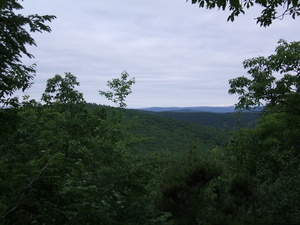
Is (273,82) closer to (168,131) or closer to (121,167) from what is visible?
(121,167)

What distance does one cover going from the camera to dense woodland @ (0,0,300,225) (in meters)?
2.89

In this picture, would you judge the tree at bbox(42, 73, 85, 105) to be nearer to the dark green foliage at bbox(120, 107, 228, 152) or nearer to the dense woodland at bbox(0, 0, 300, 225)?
the dense woodland at bbox(0, 0, 300, 225)

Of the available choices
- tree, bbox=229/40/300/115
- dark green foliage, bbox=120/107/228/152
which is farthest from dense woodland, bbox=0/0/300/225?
dark green foliage, bbox=120/107/228/152

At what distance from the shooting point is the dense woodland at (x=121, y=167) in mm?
2885

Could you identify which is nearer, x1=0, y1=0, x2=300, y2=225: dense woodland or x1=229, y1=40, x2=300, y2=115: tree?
x1=0, y1=0, x2=300, y2=225: dense woodland

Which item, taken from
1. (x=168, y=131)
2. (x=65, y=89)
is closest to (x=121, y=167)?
(x=65, y=89)

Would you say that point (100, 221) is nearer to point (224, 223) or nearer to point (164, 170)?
point (224, 223)

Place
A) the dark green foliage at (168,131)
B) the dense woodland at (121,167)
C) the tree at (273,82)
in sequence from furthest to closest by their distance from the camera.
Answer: the dark green foliage at (168,131) → the tree at (273,82) → the dense woodland at (121,167)

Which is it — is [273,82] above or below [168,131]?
above

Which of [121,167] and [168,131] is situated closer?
[121,167]

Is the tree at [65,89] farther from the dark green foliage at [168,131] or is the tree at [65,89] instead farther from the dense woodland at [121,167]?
the dark green foliage at [168,131]

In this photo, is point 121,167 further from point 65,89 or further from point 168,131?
point 168,131

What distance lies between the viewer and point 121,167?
28.5ft

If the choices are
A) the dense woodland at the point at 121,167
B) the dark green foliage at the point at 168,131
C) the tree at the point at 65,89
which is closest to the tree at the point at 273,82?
the dense woodland at the point at 121,167
